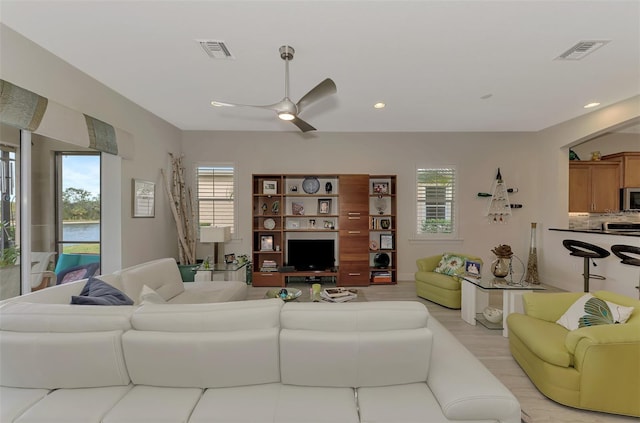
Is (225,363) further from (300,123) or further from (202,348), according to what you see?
(300,123)

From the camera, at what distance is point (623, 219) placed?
589cm

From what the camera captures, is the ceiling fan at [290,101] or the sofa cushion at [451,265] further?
the sofa cushion at [451,265]

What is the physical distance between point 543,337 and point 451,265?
2155 millimetres

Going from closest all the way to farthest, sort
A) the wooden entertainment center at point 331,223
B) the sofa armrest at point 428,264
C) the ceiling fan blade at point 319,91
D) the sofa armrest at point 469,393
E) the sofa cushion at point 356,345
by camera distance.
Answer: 1. the sofa armrest at point 469,393
2. the sofa cushion at point 356,345
3. the ceiling fan blade at point 319,91
4. the sofa armrest at point 428,264
5. the wooden entertainment center at point 331,223

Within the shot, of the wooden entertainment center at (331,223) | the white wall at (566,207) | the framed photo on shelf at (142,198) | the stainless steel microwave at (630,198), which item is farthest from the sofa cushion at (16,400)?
the stainless steel microwave at (630,198)

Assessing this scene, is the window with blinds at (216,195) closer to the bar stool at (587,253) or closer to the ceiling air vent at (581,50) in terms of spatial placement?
the ceiling air vent at (581,50)

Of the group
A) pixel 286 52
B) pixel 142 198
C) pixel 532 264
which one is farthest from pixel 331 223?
pixel 532 264

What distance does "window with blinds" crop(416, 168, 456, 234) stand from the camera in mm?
5730

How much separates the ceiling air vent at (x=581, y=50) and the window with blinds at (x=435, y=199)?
2967 millimetres

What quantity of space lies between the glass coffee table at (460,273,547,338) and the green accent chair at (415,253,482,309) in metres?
0.27

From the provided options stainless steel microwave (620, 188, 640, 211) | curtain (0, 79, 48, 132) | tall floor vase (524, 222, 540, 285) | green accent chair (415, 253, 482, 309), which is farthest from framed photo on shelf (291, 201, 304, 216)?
stainless steel microwave (620, 188, 640, 211)

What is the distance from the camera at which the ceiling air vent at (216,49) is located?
2594 mm

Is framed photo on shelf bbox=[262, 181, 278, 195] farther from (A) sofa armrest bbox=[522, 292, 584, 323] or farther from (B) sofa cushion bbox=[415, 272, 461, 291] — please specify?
(A) sofa armrest bbox=[522, 292, 584, 323]

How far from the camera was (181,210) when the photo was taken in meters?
5.30
